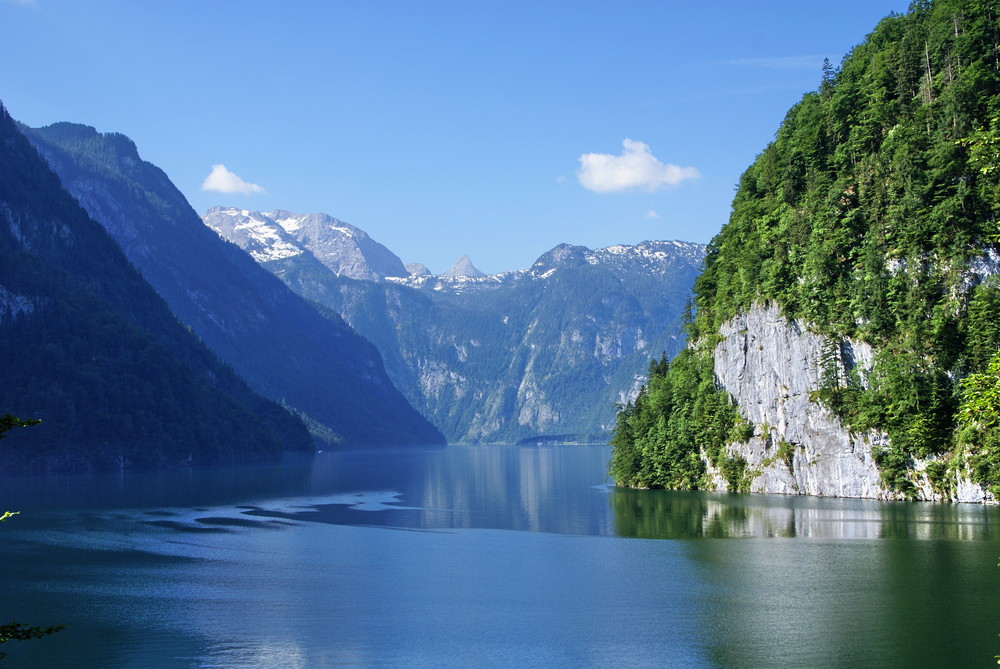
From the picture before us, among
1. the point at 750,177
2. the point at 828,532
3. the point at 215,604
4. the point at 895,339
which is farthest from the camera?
the point at 750,177

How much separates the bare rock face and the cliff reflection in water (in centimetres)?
244

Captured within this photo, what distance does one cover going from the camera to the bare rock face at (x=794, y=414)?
91.8 metres

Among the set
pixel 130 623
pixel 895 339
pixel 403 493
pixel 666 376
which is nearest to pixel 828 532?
pixel 895 339

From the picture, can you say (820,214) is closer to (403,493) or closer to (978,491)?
(978,491)

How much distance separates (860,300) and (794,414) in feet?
47.4

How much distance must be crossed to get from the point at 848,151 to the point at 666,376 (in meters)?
38.1

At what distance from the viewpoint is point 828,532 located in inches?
2729

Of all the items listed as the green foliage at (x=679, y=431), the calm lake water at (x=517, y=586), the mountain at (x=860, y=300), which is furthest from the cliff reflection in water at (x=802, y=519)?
the green foliage at (x=679, y=431)

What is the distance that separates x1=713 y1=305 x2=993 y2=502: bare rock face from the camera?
91.8 m

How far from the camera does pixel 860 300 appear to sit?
92.1 m

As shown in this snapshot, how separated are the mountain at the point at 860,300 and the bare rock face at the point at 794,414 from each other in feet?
0.63

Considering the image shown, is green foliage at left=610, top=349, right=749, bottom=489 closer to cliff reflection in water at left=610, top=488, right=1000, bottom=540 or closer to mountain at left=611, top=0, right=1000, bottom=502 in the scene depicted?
mountain at left=611, top=0, right=1000, bottom=502

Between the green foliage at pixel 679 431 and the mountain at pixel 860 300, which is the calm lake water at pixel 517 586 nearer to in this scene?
the mountain at pixel 860 300

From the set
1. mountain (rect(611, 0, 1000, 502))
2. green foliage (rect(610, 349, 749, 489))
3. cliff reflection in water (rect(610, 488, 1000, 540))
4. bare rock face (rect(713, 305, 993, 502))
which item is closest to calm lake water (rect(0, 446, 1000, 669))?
cliff reflection in water (rect(610, 488, 1000, 540))
